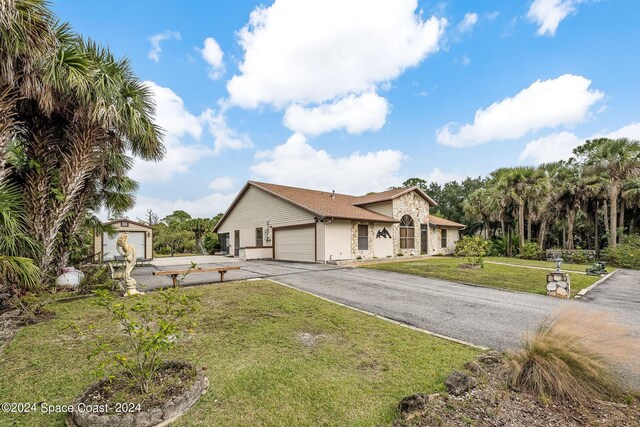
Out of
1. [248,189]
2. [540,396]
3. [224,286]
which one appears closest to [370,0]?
[224,286]

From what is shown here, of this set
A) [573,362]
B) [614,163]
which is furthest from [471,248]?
[573,362]

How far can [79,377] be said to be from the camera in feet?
11.7

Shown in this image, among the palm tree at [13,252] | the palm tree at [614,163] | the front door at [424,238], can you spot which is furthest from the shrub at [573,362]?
the palm tree at [614,163]

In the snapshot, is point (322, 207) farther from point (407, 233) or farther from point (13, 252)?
point (13, 252)

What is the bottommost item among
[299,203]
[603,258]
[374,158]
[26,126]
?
[603,258]

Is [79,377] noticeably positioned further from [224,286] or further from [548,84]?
[548,84]

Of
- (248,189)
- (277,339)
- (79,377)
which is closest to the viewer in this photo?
(79,377)

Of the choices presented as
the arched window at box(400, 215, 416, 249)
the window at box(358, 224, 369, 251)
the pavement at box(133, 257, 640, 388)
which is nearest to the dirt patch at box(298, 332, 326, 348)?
the pavement at box(133, 257, 640, 388)

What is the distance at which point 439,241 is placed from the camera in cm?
2477

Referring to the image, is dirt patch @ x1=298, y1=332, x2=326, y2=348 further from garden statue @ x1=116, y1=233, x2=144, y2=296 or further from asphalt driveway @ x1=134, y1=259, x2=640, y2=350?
garden statue @ x1=116, y1=233, x2=144, y2=296

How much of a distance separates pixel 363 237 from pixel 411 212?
531 centimetres

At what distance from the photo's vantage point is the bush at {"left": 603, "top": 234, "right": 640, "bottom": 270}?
17.8 m

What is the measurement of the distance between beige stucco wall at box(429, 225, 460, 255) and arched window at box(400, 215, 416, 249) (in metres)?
2.74

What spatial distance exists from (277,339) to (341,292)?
172 inches
